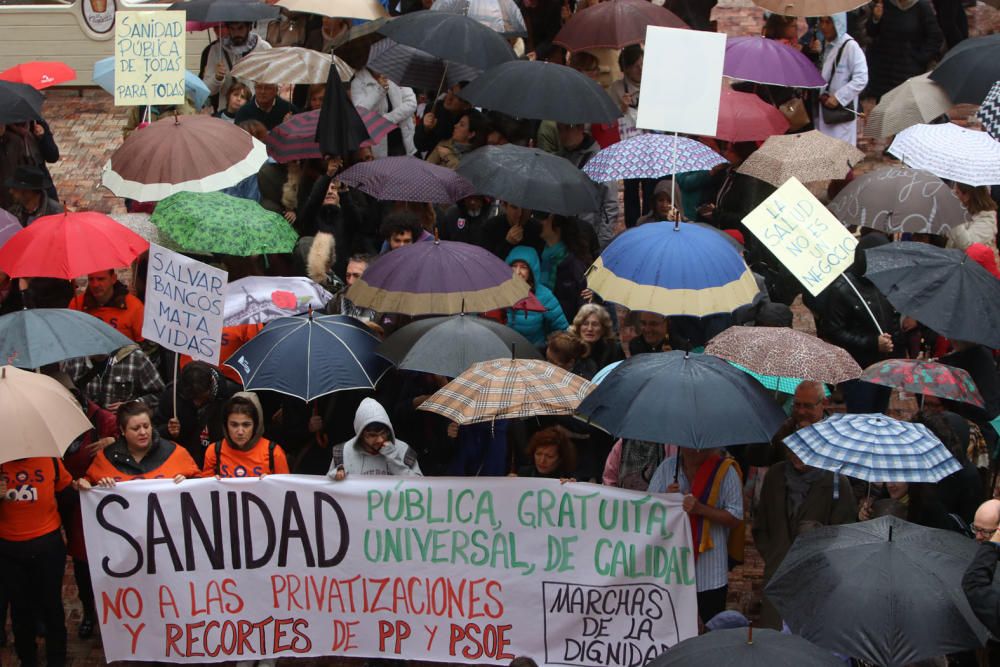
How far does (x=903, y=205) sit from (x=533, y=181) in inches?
96.7

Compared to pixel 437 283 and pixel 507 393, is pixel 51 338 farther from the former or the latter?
pixel 507 393

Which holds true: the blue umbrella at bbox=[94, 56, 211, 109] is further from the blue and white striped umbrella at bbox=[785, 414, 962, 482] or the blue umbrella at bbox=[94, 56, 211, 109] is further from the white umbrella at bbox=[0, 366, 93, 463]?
the blue and white striped umbrella at bbox=[785, 414, 962, 482]

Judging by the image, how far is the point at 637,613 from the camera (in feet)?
28.7

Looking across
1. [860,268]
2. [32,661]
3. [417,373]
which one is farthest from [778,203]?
[32,661]

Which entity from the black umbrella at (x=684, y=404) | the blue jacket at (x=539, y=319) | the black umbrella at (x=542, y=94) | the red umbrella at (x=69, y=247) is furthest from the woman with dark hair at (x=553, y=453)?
the black umbrella at (x=542, y=94)

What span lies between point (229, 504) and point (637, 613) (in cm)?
222

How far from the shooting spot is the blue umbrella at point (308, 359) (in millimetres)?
9172

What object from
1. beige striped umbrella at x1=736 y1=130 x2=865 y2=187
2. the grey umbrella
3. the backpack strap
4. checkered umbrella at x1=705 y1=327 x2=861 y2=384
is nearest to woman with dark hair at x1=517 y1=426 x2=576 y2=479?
checkered umbrella at x1=705 y1=327 x2=861 y2=384

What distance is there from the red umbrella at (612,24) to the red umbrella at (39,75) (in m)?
4.46

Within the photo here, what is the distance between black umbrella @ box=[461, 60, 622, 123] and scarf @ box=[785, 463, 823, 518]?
4194 millimetres

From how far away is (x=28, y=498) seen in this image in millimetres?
8703

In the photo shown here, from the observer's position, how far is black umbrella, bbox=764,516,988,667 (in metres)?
6.83

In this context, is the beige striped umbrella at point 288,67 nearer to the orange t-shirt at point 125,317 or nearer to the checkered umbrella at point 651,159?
the checkered umbrella at point 651,159

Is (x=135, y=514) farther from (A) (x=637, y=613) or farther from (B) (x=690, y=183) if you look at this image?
(B) (x=690, y=183)
